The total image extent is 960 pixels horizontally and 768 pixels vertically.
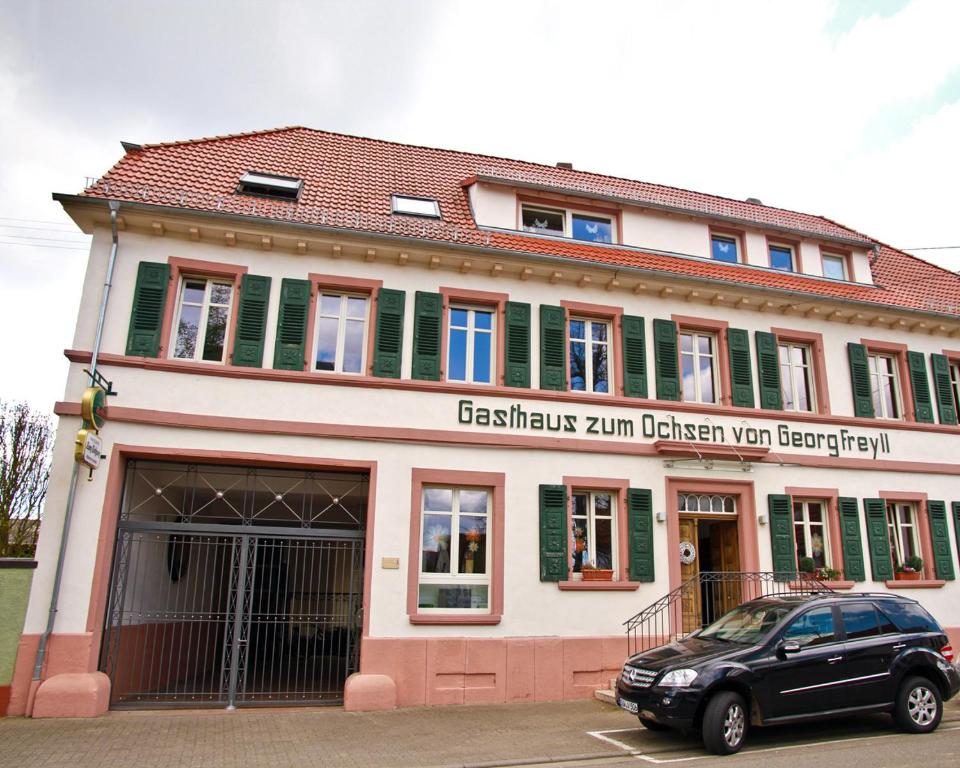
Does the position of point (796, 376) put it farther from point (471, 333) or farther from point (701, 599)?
point (471, 333)

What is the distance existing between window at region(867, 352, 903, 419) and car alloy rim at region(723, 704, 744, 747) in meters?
9.01

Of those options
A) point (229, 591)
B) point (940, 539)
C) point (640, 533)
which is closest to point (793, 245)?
point (940, 539)

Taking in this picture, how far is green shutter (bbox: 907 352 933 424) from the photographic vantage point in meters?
15.1

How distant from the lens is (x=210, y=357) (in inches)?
459

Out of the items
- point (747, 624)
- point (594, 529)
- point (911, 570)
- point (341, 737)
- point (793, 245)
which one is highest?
point (793, 245)

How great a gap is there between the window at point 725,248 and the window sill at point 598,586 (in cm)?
757

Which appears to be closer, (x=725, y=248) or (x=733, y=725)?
(x=733, y=725)

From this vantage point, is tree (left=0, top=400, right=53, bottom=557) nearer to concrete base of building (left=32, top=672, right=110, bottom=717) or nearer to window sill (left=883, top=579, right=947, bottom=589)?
concrete base of building (left=32, top=672, right=110, bottom=717)

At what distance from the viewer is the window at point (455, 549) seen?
1150 cm

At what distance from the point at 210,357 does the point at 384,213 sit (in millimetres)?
4025

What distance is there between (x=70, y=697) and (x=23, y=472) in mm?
22484

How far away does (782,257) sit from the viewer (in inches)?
650

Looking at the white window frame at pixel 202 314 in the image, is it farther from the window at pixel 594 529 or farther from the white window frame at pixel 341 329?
the window at pixel 594 529

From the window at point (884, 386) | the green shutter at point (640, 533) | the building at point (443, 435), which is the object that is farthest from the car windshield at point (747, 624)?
the window at point (884, 386)
